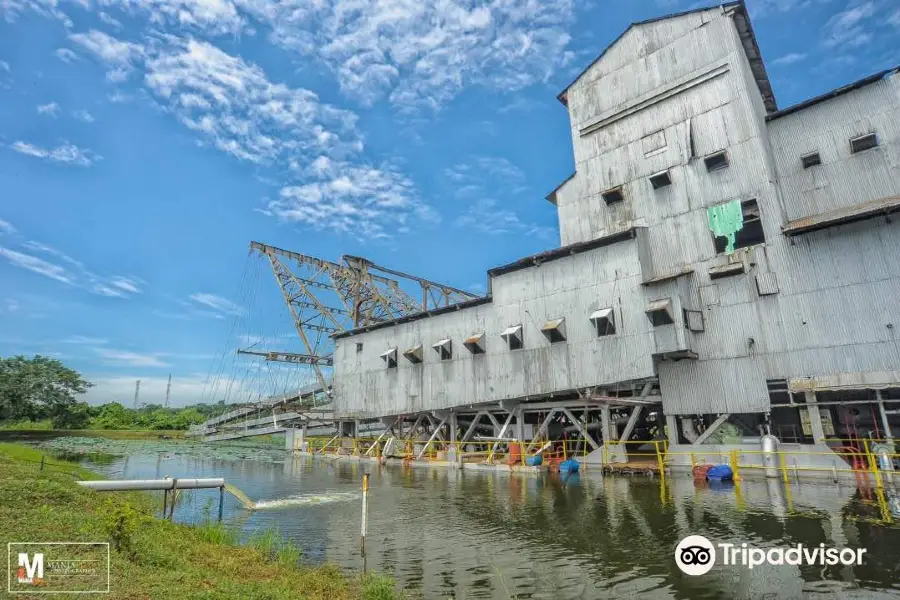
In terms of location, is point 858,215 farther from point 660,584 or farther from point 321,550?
point 321,550

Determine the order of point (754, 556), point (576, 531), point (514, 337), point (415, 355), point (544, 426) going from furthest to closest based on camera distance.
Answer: point (415, 355), point (514, 337), point (544, 426), point (576, 531), point (754, 556)

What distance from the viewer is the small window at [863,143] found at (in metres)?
22.4

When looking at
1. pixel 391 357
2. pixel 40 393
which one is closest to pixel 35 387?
pixel 40 393

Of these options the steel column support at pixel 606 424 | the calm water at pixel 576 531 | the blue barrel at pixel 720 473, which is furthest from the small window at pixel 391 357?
the blue barrel at pixel 720 473

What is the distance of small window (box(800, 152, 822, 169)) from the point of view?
23.8 metres

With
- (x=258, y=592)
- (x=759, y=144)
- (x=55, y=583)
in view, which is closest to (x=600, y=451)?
(x=759, y=144)

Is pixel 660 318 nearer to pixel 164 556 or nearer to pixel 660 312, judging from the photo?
pixel 660 312

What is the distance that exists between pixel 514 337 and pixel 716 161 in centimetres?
1449

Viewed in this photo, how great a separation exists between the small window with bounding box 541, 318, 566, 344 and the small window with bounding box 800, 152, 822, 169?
1422cm

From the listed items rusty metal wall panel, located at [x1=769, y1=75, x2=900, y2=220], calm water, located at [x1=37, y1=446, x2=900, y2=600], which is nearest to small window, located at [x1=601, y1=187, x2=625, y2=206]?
rusty metal wall panel, located at [x1=769, y1=75, x2=900, y2=220]

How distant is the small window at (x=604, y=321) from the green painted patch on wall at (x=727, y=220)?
6426 millimetres

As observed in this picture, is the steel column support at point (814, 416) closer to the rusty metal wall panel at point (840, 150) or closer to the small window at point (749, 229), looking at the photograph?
the small window at point (749, 229)

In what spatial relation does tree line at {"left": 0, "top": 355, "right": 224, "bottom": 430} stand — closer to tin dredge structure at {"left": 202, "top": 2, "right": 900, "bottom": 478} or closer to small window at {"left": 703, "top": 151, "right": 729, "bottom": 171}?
tin dredge structure at {"left": 202, "top": 2, "right": 900, "bottom": 478}

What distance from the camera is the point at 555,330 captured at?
27547 mm
